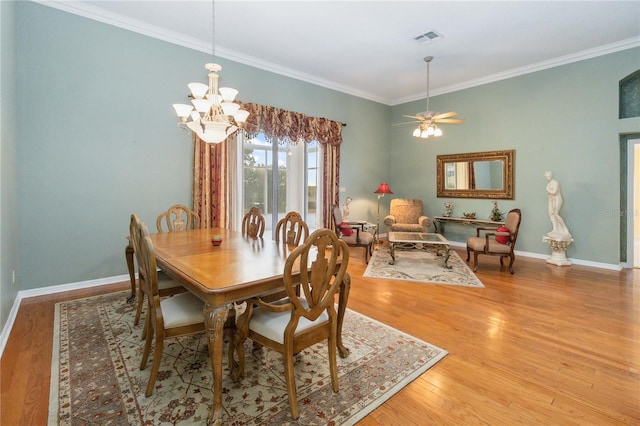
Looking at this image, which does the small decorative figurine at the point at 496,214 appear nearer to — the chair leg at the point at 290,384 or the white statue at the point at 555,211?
the white statue at the point at 555,211

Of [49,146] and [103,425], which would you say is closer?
[103,425]

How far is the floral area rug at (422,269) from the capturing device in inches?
163

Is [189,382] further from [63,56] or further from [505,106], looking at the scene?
[505,106]

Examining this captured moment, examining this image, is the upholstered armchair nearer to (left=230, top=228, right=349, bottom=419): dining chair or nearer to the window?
the window

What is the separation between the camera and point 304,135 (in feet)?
18.0

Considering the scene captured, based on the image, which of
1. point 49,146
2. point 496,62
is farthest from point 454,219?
point 49,146

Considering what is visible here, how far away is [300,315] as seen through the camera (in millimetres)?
1657

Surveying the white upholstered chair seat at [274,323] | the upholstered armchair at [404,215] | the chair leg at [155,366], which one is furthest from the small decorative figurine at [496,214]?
the chair leg at [155,366]

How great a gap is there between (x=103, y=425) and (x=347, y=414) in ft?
4.27

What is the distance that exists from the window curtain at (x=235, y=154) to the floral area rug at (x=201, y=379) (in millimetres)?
2051

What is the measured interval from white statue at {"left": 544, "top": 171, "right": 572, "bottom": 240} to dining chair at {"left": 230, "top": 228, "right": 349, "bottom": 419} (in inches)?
185

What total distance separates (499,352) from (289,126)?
14.2ft

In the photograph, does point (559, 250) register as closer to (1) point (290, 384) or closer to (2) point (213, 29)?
(1) point (290, 384)

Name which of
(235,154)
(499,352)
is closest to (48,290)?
(235,154)
